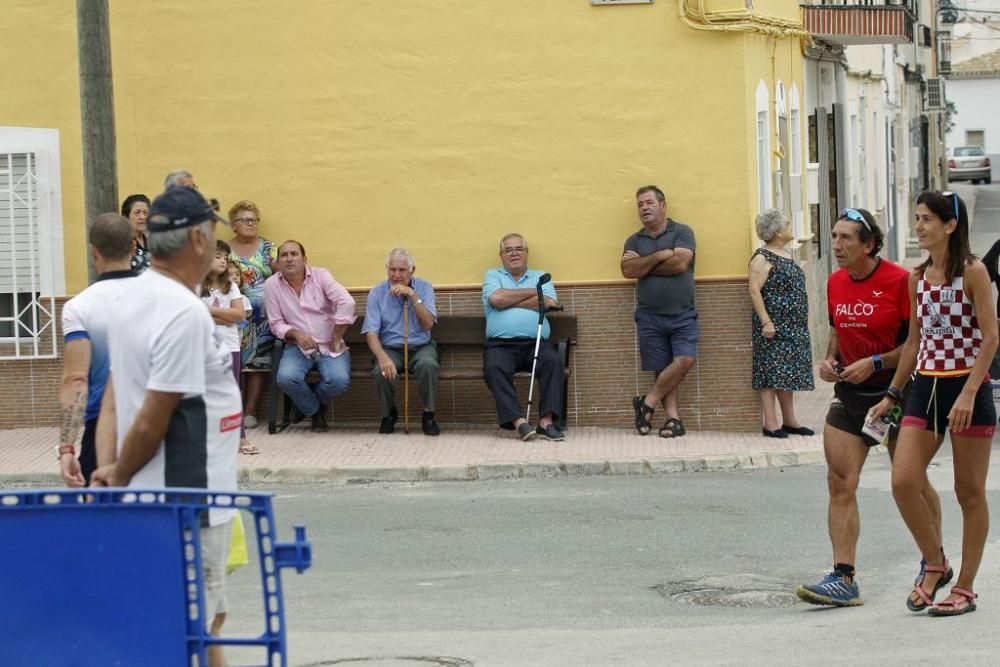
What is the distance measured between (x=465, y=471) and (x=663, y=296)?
2.39 meters

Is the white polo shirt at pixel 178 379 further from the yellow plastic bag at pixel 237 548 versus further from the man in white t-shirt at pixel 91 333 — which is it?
the man in white t-shirt at pixel 91 333

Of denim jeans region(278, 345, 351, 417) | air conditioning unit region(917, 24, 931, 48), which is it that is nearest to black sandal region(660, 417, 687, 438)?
denim jeans region(278, 345, 351, 417)

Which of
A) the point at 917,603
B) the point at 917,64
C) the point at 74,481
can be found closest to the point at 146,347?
the point at 74,481

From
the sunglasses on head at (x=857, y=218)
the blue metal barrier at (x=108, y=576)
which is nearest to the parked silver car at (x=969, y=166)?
the sunglasses on head at (x=857, y=218)

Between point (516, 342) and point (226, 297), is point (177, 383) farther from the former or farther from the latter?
point (516, 342)

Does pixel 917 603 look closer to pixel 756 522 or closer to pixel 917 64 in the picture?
pixel 756 522

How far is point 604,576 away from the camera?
8828 mm

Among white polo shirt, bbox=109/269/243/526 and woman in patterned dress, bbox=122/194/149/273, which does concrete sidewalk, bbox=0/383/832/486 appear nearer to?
woman in patterned dress, bbox=122/194/149/273

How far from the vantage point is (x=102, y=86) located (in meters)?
12.5

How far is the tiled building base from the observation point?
555 inches

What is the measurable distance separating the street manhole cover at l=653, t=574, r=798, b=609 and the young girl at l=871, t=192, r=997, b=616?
2.37ft

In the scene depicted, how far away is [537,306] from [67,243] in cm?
412

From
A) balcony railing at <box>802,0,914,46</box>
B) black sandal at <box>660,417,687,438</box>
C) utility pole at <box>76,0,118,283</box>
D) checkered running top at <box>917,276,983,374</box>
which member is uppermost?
balcony railing at <box>802,0,914,46</box>

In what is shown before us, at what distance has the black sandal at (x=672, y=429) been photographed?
13.8 m
